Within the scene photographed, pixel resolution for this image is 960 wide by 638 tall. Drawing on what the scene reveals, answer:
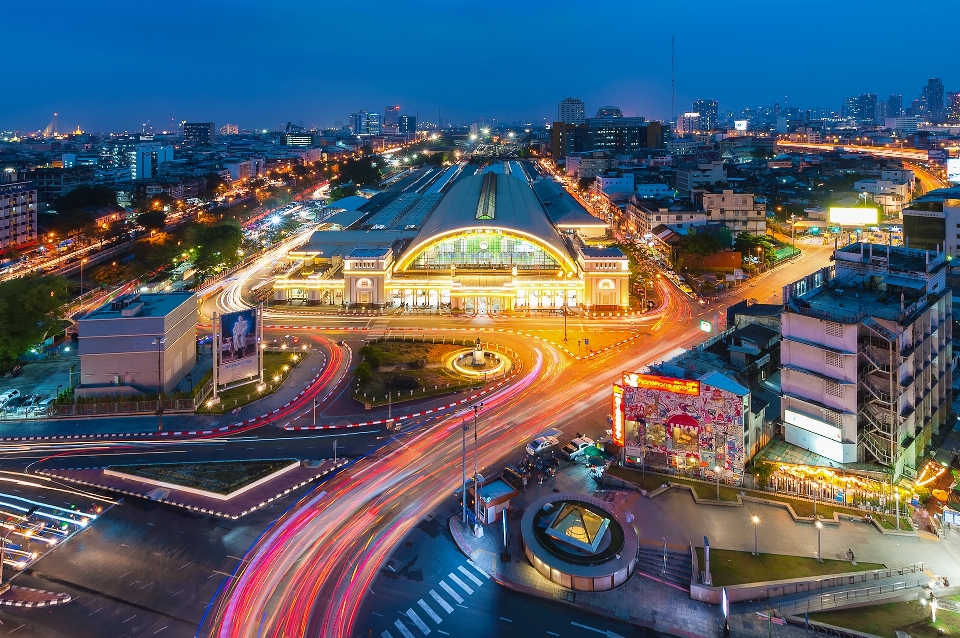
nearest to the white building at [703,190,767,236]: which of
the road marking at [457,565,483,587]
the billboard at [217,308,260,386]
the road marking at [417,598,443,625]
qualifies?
the billboard at [217,308,260,386]

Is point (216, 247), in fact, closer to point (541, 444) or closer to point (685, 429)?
point (541, 444)

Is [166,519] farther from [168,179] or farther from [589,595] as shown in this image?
[168,179]

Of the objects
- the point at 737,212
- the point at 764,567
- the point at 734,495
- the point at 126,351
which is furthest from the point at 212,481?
the point at 737,212

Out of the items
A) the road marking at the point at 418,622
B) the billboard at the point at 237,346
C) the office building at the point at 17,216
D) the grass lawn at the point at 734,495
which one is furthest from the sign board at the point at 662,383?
the office building at the point at 17,216

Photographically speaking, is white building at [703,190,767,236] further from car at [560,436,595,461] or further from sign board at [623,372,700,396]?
sign board at [623,372,700,396]

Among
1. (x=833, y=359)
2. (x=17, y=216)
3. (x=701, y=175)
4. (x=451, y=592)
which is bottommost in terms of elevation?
(x=451, y=592)

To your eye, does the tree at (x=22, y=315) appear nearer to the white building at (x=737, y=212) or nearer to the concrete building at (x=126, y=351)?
the concrete building at (x=126, y=351)

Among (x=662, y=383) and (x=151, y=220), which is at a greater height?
(x=151, y=220)

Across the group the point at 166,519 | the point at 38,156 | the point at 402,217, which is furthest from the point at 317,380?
the point at 38,156
